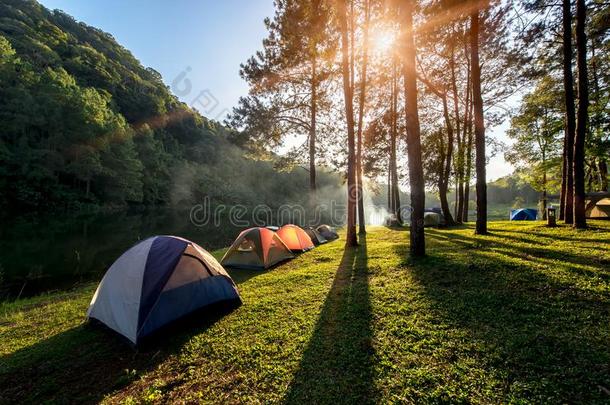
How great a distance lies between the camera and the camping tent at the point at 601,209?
14.5 meters

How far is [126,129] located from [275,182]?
45362 mm

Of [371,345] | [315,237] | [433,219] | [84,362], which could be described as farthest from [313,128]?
[84,362]

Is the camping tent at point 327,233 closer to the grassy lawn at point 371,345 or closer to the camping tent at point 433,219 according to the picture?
the camping tent at point 433,219

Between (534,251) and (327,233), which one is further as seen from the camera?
(327,233)

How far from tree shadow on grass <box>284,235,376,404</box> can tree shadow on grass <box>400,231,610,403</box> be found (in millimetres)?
1353

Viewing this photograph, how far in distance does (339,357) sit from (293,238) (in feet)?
28.3

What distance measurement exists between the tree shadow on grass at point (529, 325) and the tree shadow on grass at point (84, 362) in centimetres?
475

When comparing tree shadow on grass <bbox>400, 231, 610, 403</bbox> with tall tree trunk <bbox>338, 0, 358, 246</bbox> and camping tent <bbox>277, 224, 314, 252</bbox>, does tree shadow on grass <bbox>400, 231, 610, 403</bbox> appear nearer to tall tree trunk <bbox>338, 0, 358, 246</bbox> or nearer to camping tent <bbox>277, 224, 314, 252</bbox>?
tall tree trunk <bbox>338, 0, 358, 246</bbox>

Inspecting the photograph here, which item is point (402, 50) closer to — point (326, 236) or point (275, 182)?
point (326, 236)

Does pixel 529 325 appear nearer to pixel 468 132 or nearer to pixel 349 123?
pixel 349 123

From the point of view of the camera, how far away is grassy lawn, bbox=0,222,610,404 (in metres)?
3.03

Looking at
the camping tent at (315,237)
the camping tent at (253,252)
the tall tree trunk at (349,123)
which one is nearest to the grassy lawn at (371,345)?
the camping tent at (253,252)

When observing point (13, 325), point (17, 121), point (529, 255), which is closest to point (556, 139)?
point (529, 255)

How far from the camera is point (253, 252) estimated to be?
9.83 m
